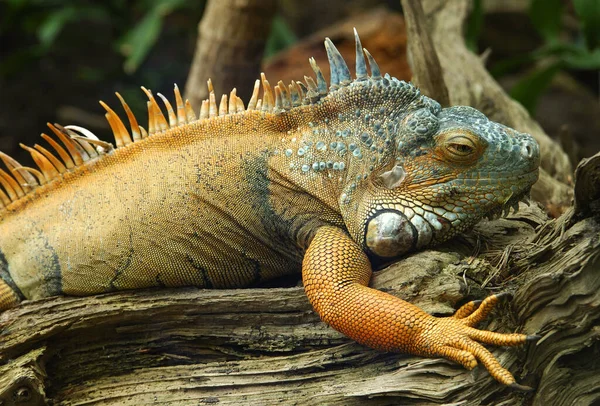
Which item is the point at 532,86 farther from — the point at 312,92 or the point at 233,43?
the point at 312,92

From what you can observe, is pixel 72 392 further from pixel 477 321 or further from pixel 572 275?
pixel 572 275

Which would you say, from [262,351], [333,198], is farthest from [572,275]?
[262,351]

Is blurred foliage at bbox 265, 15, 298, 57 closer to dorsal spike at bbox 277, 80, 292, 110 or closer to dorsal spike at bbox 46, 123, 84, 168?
dorsal spike at bbox 46, 123, 84, 168

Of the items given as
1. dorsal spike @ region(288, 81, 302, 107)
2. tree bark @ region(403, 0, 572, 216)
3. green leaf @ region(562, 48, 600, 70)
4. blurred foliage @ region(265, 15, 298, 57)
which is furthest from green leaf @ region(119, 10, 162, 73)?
green leaf @ region(562, 48, 600, 70)

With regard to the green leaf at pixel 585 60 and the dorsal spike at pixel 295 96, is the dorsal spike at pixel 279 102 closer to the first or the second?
the dorsal spike at pixel 295 96

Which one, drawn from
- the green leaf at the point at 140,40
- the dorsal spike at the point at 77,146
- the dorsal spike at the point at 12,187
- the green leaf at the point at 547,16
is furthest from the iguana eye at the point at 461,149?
the green leaf at the point at 140,40

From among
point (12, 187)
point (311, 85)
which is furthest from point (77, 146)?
point (311, 85)
